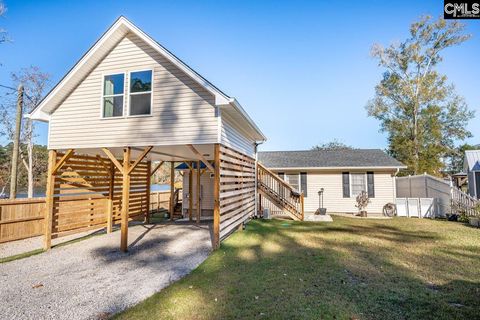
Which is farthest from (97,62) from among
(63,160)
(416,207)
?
(416,207)

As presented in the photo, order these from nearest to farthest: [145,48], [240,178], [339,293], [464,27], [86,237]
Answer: [339,293], [145,48], [86,237], [240,178], [464,27]

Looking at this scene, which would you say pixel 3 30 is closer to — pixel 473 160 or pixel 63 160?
pixel 63 160

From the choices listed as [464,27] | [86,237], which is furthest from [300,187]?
[464,27]

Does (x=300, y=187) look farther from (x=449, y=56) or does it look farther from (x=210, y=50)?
(x=449, y=56)

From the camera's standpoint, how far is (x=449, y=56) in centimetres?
2238

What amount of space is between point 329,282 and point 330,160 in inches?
482

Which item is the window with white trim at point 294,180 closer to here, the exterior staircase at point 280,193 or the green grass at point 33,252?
the exterior staircase at point 280,193

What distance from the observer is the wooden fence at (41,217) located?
8.10 m

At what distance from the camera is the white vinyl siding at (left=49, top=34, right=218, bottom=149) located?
7164 mm

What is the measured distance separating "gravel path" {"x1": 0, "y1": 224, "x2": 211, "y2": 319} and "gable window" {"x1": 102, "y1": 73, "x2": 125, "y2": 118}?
4.13 meters

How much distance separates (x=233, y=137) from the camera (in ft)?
29.1

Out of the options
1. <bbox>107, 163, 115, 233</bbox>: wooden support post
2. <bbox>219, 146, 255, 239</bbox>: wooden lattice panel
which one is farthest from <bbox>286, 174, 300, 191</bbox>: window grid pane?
<bbox>107, 163, 115, 233</bbox>: wooden support post

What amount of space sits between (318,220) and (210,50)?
35.8ft

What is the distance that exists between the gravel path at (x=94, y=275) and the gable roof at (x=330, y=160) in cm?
903
